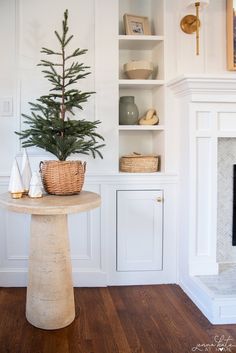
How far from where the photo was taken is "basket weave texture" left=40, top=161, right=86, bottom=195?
2.17m

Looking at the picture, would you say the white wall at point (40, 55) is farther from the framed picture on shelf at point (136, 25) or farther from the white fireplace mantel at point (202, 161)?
the white fireplace mantel at point (202, 161)

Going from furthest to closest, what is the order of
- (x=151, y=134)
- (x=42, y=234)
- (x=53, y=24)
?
1. (x=151, y=134)
2. (x=53, y=24)
3. (x=42, y=234)

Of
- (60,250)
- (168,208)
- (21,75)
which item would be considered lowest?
(60,250)

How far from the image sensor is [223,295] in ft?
7.44

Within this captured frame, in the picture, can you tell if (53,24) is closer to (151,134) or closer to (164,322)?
(151,134)

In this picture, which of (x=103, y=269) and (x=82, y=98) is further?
(x=103, y=269)

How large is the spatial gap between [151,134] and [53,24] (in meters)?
1.14

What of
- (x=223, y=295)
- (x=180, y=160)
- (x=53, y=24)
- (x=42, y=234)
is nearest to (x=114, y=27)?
(x=53, y=24)

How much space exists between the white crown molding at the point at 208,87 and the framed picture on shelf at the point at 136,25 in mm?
553

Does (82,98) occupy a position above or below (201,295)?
above

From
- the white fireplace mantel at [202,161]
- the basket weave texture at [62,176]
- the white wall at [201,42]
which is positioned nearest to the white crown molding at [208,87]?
the white fireplace mantel at [202,161]

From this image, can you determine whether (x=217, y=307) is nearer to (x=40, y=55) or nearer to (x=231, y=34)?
(x=231, y=34)

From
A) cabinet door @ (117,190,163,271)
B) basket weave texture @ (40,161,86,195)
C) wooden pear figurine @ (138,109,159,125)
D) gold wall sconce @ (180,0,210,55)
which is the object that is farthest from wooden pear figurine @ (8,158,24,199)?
gold wall sconce @ (180,0,210,55)

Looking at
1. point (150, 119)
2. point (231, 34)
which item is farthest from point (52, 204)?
point (231, 34)
